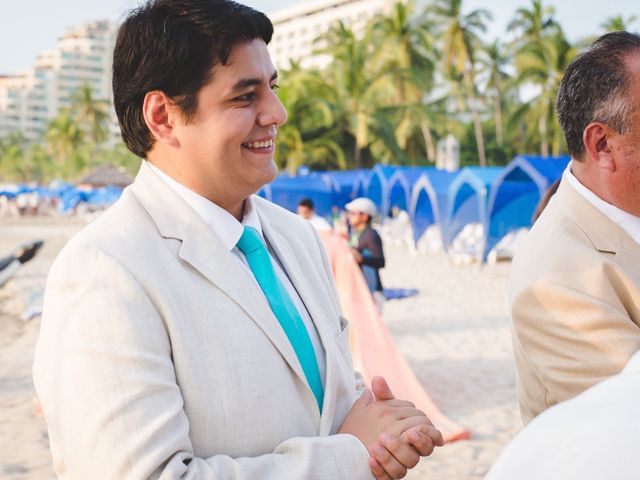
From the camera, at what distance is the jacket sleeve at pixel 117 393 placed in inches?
46.4

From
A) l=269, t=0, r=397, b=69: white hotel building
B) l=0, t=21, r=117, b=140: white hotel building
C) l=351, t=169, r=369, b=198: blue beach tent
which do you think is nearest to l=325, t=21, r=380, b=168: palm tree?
l=351, t=169, r=369, b=198: blue beach tent

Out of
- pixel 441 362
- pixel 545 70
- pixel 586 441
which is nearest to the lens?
pixel 586 441

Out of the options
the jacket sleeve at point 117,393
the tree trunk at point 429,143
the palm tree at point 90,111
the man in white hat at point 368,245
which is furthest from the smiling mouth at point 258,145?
the palm tree at point 90,111

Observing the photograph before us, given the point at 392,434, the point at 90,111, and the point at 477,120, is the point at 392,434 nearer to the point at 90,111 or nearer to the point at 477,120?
the point at 477,120

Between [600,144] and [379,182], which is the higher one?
[600,144]

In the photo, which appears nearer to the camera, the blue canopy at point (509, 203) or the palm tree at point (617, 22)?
the blue canopy at point (509, 203)

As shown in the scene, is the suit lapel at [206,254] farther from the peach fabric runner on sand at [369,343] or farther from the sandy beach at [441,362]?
the peach fabric runner on sand at [369,343]

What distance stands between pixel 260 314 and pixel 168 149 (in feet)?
1.40

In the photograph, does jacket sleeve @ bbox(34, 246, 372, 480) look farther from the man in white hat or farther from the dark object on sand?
the dark object on sand

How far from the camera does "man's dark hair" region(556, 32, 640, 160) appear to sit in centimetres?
164

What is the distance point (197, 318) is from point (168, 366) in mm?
116

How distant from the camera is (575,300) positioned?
1571 millimetres

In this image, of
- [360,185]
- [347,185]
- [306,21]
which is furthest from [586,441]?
[306,21]

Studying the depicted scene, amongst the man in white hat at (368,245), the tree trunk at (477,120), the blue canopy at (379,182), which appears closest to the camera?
the man in white hat at (368,245)
